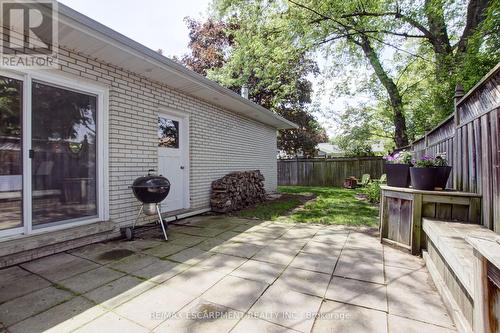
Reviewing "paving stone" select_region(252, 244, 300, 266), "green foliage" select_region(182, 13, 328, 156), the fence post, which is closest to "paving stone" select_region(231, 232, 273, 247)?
"paving stone" select_region(252, 244, 300, 266)

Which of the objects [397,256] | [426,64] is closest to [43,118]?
[397,256]

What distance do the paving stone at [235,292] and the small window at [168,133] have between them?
3.14 metres

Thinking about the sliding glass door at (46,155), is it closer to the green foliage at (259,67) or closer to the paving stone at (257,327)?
the paving stone at (257,327)

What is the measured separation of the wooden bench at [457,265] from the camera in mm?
1402

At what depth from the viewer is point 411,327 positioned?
1601 mm

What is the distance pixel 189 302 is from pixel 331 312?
3.57 feet

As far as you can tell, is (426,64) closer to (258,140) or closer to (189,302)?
(258,140)

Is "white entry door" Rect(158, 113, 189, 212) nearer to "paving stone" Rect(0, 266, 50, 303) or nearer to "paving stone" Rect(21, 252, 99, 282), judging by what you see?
"paving stone" Rect(21, 252, 99, 282)

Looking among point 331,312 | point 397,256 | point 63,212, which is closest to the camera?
point 331,312

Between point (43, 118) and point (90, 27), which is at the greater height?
point (90, 27)

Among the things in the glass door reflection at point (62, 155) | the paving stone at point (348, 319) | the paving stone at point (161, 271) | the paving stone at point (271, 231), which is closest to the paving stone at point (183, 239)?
the paving stone at point (161, 271)

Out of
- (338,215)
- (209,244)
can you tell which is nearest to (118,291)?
(209,244)

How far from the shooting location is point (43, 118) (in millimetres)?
2867

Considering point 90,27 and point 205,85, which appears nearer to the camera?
point 90,27
